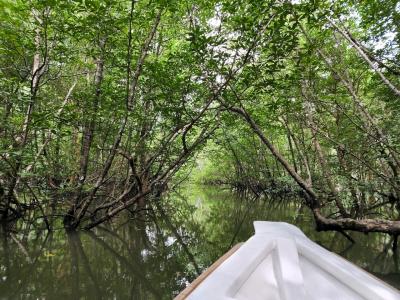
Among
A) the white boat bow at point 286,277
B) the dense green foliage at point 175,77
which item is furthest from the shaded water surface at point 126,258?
the white boat bow at point 286,277

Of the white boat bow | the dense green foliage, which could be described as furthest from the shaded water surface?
the white boat bow

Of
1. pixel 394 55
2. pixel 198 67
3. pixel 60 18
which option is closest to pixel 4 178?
pixel 60 18

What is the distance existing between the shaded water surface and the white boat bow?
161cm

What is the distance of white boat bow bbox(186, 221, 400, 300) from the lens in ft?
6.13

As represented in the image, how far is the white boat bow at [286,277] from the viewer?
187 centimetres

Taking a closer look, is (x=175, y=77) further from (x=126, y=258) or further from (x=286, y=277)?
(x=286, y=277)

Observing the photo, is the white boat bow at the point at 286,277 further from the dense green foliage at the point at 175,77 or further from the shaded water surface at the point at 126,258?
the dense green foliage at the point at 175,77

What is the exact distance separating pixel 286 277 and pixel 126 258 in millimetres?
3676

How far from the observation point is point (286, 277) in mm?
1966

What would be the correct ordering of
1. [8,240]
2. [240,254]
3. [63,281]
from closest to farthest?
[240,254], [63,281], [8,240]

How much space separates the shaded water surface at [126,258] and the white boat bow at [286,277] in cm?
161

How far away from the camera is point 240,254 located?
2426 millimetres

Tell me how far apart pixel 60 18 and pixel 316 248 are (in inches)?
192

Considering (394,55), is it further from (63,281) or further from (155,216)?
(155,216)
